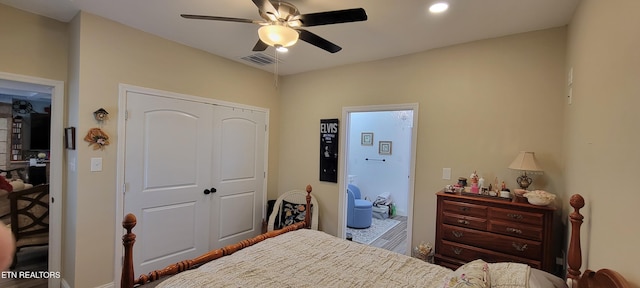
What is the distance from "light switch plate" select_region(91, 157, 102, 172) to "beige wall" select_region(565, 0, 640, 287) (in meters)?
3.56

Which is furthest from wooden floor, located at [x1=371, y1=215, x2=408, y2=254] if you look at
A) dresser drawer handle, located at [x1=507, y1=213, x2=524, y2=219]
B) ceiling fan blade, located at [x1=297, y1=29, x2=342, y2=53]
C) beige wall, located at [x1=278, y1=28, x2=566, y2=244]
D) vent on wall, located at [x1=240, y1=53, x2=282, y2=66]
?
vent on wall, located at [x1=240, y1=53, x2=282, y2=66]

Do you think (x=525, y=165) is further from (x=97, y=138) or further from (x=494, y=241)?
(x=97, y=138)

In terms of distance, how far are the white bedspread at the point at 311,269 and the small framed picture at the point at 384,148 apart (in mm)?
3992

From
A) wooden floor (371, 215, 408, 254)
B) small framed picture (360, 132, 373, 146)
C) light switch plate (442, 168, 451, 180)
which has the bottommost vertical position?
wooden floor (371, 215, 408, 254)

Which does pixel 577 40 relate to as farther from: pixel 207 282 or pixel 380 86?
pixel 207 282

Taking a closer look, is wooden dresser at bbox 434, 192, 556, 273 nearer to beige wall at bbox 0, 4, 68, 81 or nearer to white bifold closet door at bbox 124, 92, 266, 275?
white bifold closet door at bbox 124, 92, 266, 275

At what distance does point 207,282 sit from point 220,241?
2.27 metres

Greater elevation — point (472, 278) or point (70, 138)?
point (70, 138)

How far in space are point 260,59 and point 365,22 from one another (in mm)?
1626

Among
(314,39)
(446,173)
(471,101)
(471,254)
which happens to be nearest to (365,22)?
(314,39)

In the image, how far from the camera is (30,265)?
10.4ft

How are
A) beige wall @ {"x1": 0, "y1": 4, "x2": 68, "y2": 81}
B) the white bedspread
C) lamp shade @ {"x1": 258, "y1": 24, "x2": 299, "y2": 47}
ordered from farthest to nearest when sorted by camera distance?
beige wall @ {"x1": 0, "y1": 4, "x2": 68, "y2": 81} → lamp shade @ {"x1": 258, "y1": 24, "x2": 299, "y2": 47} → the white bedspread

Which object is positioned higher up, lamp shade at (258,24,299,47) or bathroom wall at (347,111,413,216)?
lamp shade at (258,24,299,47)

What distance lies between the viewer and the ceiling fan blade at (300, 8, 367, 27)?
5.60 ft
